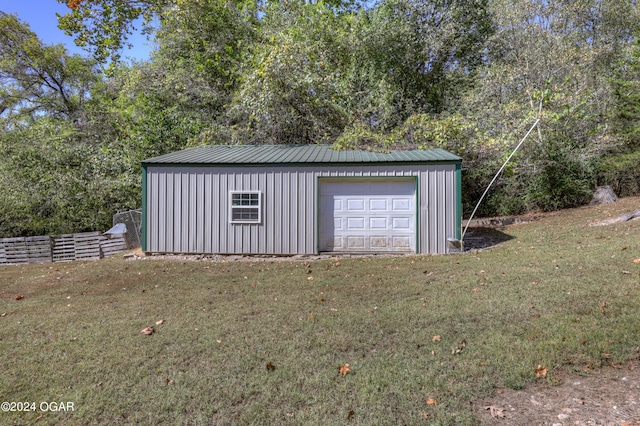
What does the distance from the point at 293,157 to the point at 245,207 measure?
6.15ft

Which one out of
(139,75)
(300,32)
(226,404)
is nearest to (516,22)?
(300,32)

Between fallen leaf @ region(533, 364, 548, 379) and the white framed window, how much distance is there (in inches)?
294

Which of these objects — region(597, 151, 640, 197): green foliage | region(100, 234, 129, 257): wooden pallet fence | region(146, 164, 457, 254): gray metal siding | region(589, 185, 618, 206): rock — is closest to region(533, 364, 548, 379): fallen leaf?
region(146, 164, 457, 254): gray metal siding

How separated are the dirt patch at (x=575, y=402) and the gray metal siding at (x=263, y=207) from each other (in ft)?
20.9

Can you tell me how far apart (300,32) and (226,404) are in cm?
1586

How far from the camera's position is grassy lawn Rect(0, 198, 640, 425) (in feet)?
9.23

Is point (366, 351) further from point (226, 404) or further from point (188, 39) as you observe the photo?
point (188, 39)

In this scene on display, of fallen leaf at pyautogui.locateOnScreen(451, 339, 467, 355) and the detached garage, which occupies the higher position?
the detached garage

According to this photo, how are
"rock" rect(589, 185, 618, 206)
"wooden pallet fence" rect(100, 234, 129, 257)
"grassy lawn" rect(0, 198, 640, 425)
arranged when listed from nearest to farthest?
"grassy lawn" rect(0, 198, 640, 425), "wooden pallet fence" rect(100, 234, 129, 257), "rock" rect(589, 185, 618, 206)

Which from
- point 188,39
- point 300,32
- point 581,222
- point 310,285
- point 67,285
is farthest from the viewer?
point 188,39

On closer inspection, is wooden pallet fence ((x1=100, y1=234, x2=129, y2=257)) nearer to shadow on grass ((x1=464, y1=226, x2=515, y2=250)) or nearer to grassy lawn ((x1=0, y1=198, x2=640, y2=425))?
grassy lawn ((x1=0, y1=198, x2=640, y2=425))

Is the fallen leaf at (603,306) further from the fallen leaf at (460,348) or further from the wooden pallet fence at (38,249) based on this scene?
the wooden pallet fence at (38,249)

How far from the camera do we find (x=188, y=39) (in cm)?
1698

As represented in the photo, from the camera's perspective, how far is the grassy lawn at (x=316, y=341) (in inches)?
111
